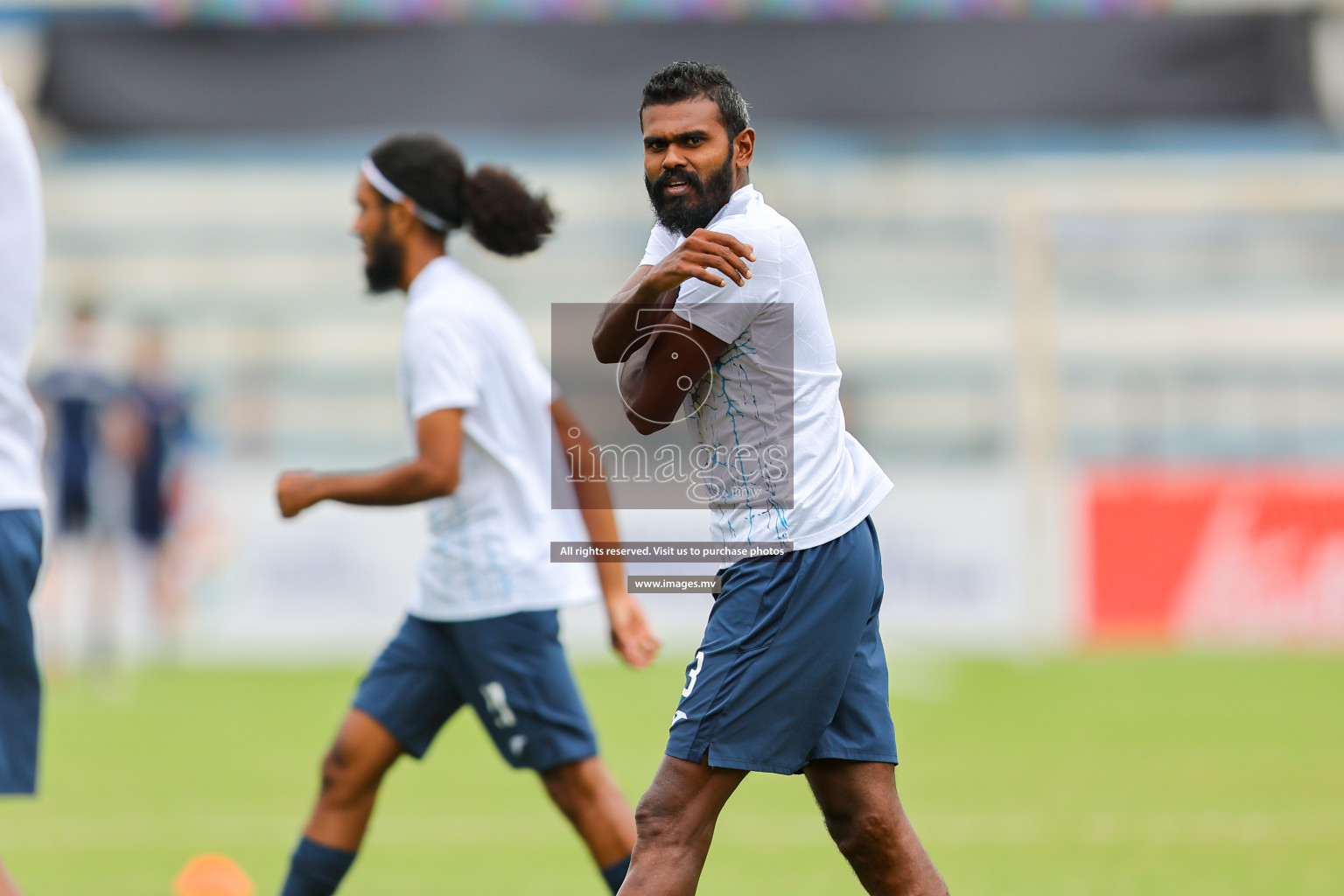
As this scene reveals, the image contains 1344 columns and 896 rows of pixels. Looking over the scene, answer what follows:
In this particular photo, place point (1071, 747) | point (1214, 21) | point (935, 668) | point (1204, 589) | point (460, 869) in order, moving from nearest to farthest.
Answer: point (460, 869), point (1071, 747), point (935, 668), point (1204, 589), point (1214, 21)

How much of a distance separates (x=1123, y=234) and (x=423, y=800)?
499 inches

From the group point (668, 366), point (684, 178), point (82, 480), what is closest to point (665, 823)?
point (668, 366)

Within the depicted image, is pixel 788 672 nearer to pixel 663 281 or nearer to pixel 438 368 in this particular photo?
pixel 663 281

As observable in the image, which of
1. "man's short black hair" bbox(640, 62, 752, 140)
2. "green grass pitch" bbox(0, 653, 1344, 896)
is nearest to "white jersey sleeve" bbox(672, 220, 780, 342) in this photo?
"man's short black hair" bbox(640, 62, 752, 140)

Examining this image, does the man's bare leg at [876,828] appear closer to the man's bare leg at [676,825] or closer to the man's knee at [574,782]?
the man's bare leg at [676,825]

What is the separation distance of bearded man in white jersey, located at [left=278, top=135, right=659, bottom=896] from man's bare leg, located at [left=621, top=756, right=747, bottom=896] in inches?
40.6

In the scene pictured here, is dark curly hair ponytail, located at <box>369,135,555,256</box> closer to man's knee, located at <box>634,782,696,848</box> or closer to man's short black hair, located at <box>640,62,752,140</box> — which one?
man's short black hair, located at <box>640,62,752,140</box>

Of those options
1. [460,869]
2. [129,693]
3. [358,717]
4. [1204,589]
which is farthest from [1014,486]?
[358,717]

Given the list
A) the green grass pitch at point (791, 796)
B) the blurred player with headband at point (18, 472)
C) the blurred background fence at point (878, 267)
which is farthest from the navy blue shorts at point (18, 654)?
the blurred background fence at point (878, 267)

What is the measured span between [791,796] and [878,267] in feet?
49.6

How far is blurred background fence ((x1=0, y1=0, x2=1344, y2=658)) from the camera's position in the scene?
→ 15664mm

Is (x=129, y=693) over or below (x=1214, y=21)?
below

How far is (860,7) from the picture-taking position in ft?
63.2

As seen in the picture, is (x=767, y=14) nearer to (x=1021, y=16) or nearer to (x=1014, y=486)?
(x=1021, y=16)
